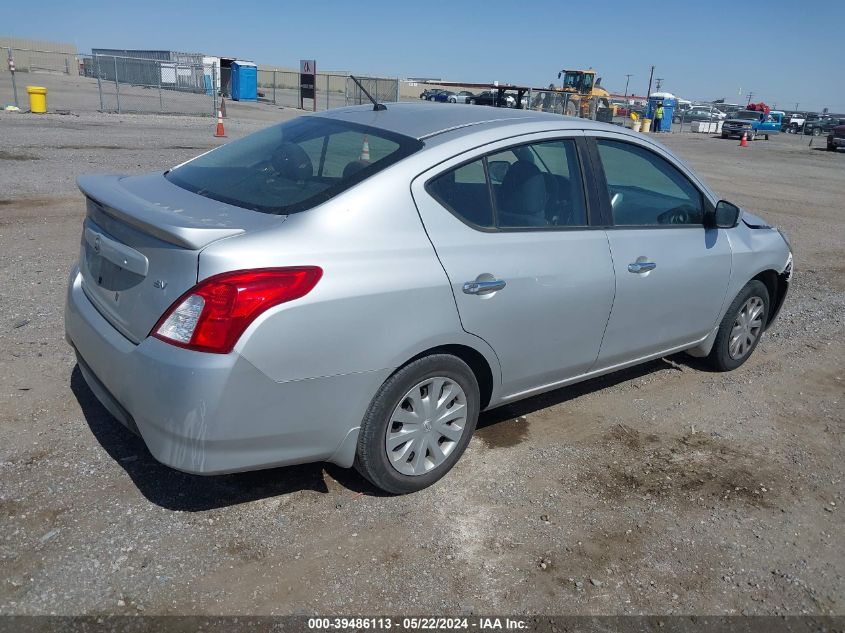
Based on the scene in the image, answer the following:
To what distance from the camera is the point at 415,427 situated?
10.9ft

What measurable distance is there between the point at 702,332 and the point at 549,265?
1766mm

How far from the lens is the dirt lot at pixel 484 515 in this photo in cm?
281

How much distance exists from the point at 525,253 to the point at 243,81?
41.3 metres

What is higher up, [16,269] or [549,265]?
[549,265]

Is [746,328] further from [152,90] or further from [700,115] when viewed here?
[700,115]

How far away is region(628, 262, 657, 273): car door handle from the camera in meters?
3.97

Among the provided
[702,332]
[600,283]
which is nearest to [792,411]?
[702,332]

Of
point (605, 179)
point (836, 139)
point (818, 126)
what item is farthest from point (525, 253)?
point (818, 126)

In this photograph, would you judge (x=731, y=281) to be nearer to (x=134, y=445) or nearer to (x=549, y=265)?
(x=549, y=265)

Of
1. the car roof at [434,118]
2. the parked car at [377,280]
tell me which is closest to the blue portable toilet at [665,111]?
the parked car at [377,280]

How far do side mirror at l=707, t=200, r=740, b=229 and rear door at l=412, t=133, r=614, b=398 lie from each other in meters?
1.06

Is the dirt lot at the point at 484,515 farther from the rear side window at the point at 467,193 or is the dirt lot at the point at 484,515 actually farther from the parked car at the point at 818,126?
the parked car at the point at 818,126

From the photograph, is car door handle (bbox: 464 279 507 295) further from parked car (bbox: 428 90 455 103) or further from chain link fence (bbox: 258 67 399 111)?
parked car (bbox: 428 90 455 103)

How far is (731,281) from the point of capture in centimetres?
475
